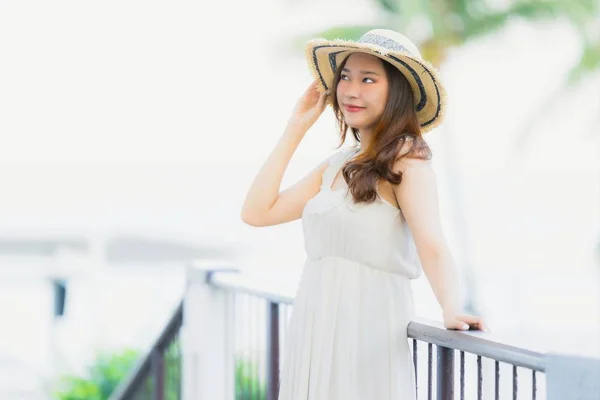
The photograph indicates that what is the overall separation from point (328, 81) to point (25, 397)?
7.55 metres

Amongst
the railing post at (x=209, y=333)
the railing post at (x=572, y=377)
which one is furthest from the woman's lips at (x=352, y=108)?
the railing post at (x=209, y=333)

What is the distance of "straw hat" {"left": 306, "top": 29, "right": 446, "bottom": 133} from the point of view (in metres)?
2.35

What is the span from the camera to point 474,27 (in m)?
14.4

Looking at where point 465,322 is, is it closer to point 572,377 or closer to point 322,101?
point 572,377

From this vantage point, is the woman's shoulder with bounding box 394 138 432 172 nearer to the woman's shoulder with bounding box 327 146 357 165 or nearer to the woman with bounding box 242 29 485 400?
the woman with bounding box 242 29 485 400

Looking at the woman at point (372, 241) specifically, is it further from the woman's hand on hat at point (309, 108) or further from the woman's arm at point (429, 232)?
the woman's hand on hat at point (309, 108)

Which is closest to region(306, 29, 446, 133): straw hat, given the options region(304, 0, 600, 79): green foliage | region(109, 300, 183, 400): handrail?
region(109, 300, 183, 400): handrail

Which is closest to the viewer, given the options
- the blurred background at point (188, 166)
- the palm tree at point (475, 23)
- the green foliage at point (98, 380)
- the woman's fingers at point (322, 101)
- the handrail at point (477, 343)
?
the handrail at point (477, 343)

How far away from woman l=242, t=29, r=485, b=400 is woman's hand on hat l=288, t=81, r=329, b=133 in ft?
0.50

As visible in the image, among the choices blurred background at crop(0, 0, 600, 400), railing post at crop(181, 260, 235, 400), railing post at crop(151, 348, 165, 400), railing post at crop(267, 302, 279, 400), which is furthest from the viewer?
blurred background at crop(0, 0, 600, 400)

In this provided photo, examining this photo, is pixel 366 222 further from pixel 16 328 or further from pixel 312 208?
pixel 16 328

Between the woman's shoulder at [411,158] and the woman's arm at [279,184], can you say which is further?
the woman's arm at [279,184]

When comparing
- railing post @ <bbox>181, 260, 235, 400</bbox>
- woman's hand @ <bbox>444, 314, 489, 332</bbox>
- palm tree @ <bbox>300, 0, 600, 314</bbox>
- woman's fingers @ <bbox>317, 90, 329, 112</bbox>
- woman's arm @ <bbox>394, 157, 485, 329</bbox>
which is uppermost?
palm tree @ <bbox>300, 0, 600, 314</bbox>

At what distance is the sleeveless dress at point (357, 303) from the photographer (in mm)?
2303
